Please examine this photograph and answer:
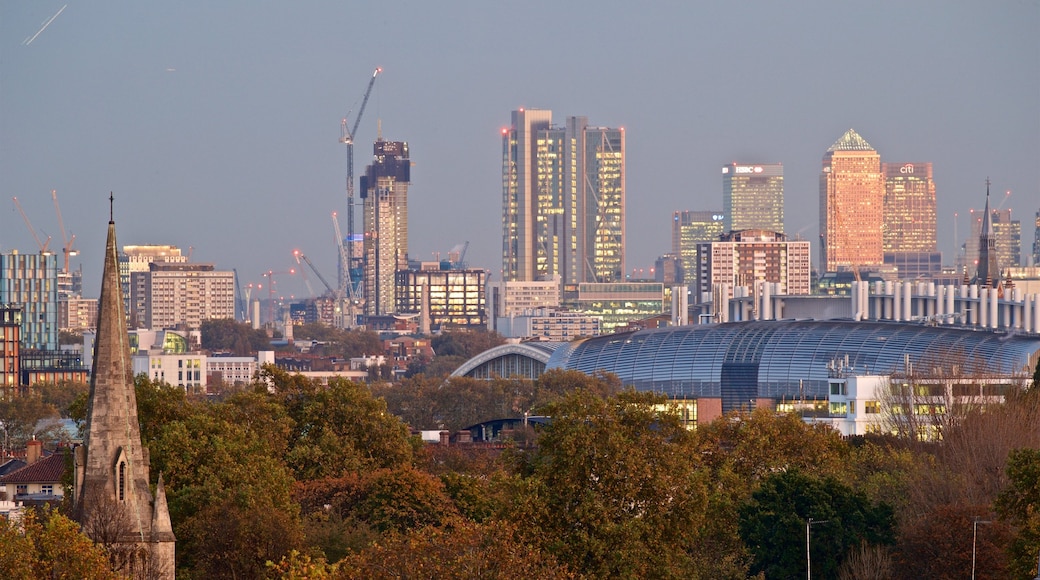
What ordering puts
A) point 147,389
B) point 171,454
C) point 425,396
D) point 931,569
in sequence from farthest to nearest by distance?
point 425,396
point 147,389
point 171,454
point 931,569

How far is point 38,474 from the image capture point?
110 m

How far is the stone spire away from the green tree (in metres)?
19.6

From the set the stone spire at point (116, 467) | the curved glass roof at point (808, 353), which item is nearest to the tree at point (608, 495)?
the stone spire at point (116, 467)

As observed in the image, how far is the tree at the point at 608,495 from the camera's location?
65.9m

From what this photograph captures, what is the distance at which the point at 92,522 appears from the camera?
61031 millimetres

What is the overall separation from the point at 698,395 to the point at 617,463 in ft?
394

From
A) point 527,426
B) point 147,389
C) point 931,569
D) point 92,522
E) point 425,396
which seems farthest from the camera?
point 425,396

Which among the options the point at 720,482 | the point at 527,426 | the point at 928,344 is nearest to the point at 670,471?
the point at 720,482

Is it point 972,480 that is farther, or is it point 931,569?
point 972,480

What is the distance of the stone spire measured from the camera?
201ft

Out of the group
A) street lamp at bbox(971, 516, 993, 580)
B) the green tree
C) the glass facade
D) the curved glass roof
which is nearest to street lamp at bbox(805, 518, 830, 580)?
the green tree

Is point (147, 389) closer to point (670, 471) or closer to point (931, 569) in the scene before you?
point (670, 471)

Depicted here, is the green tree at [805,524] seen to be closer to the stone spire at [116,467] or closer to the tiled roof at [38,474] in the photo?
the stone spire at [116,467]

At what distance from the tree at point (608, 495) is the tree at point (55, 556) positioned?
13441mm
